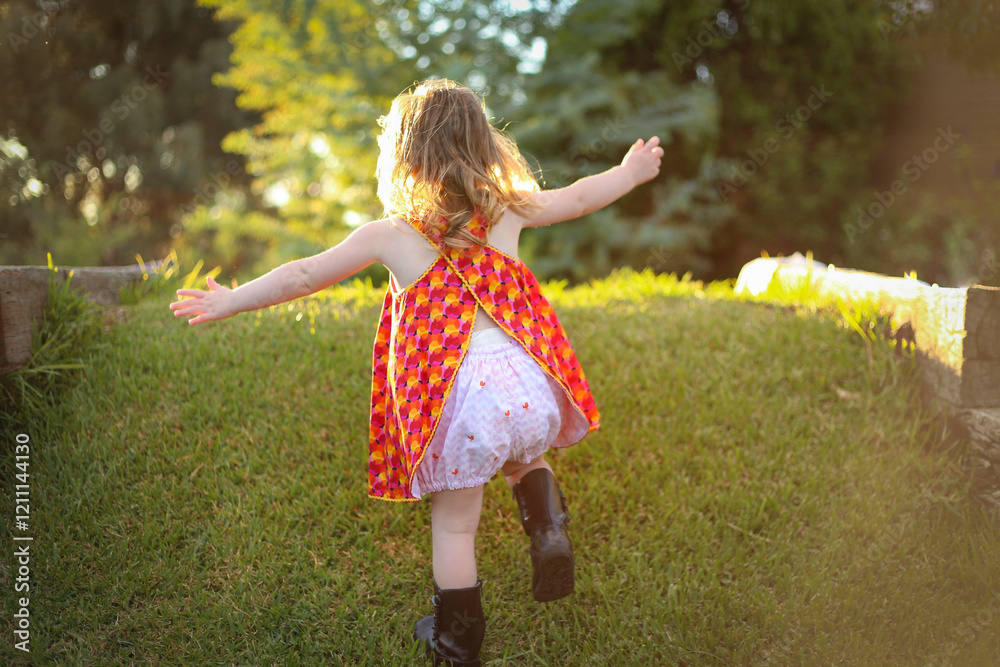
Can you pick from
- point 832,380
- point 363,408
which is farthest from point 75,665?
point 832,380

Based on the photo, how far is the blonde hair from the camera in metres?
2.03

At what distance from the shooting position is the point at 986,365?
2609 mm

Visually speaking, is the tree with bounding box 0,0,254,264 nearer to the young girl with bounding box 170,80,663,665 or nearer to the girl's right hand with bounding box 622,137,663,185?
the young girl with bounding box 170,80,663,665

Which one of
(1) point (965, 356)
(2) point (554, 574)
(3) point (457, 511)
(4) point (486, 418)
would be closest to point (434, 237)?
(4) point (486, 418)

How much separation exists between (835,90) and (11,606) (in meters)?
10.1

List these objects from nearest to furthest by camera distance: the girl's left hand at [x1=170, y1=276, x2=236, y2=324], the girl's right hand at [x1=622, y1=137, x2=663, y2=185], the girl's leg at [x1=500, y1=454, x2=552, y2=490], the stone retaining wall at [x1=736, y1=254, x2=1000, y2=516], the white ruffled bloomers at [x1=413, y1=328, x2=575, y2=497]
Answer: the white ruffled bloomers at [x1=413, y1=328, x2=575, y2=497] → the girl's left hand at [x1=170, y1=276, x2=236, y2=324] → the girl's leg at [x1=500, y1=454, x2=552, y2=490] → the girl's right hand at [x1=622, y1=137, x2=663, y2=185] → the stone retaining wall at [x1=736, y1=254, x2=1000, y2=516]

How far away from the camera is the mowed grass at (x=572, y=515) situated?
2.14 m

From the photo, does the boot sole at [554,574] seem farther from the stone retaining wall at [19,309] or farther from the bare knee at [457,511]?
the stone retaining wall at [19,309]

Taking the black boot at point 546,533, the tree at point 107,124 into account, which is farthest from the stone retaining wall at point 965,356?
the tree at point 107,124

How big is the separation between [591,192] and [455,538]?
121cm

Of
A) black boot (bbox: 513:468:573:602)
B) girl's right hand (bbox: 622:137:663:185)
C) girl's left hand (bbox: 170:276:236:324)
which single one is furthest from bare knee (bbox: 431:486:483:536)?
girl's right hand (bbox: 622:137:663:185)

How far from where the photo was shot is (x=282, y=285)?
197 centimetres

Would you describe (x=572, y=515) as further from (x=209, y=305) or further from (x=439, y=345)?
(x=209, y=305)

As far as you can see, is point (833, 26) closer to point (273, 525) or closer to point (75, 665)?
point (273, 525)
